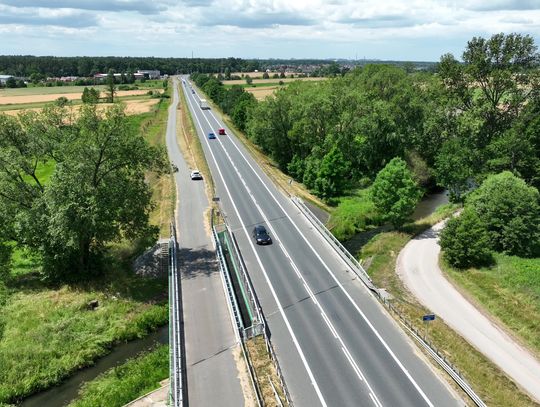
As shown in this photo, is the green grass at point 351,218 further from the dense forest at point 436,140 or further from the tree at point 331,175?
the tree at point 331,175

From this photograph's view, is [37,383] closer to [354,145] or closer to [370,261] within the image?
[370,261]

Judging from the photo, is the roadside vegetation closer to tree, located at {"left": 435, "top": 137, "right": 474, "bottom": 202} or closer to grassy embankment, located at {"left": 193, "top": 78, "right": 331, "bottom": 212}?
tree, located at {"left": 435, "top": 137, "right": 474, "bottom": 202}

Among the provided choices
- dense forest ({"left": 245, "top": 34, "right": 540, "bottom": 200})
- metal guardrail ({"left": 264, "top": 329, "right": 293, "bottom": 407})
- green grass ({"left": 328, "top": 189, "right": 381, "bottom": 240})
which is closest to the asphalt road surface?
metal guardrail ({"left": 264, "top": 329, "right": 293, "bottom": 407})

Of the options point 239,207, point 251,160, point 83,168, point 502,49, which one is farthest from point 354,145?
point 83,168

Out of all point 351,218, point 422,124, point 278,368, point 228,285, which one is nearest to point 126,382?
point 228,285

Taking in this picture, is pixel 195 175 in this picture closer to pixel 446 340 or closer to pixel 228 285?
pixel 228 285

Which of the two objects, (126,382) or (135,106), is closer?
(126,382)
